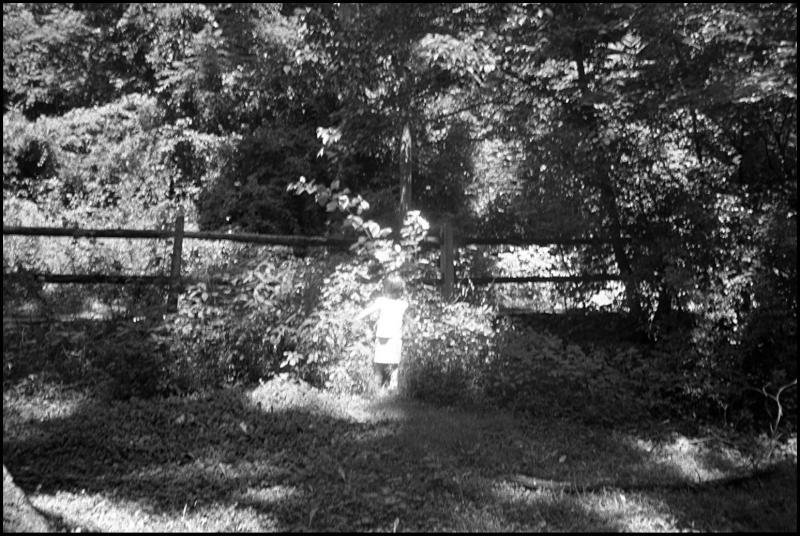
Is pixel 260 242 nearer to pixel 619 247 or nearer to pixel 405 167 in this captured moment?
pixel 405 167

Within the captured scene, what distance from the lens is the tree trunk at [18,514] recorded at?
3.87 meters

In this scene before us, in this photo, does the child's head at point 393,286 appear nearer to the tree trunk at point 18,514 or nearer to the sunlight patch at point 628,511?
the sunlight patch at point 628,511

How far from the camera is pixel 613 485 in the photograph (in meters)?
5.20

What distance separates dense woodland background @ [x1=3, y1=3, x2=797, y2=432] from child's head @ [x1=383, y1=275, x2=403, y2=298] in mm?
393

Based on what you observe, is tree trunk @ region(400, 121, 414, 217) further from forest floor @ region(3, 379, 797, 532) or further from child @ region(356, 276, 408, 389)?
forest floor @ region(3, 379, 797, 532)

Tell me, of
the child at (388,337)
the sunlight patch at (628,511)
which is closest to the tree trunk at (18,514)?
the sunlight patch at (628,511)

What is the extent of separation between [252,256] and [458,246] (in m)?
2.76

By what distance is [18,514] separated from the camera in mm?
3967

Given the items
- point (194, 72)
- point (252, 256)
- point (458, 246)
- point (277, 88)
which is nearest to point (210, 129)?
point (194, 72)

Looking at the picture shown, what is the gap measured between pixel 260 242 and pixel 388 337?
8.14ft

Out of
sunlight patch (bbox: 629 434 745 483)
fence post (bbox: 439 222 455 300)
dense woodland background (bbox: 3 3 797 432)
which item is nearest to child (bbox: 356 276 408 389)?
dense woodland background (bbox: 3 3 797 432)

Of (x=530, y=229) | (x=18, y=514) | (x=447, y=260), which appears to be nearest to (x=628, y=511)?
(x=18, y=514)

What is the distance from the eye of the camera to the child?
730 centimetres

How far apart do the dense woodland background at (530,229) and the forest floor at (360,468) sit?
1.86 feet
